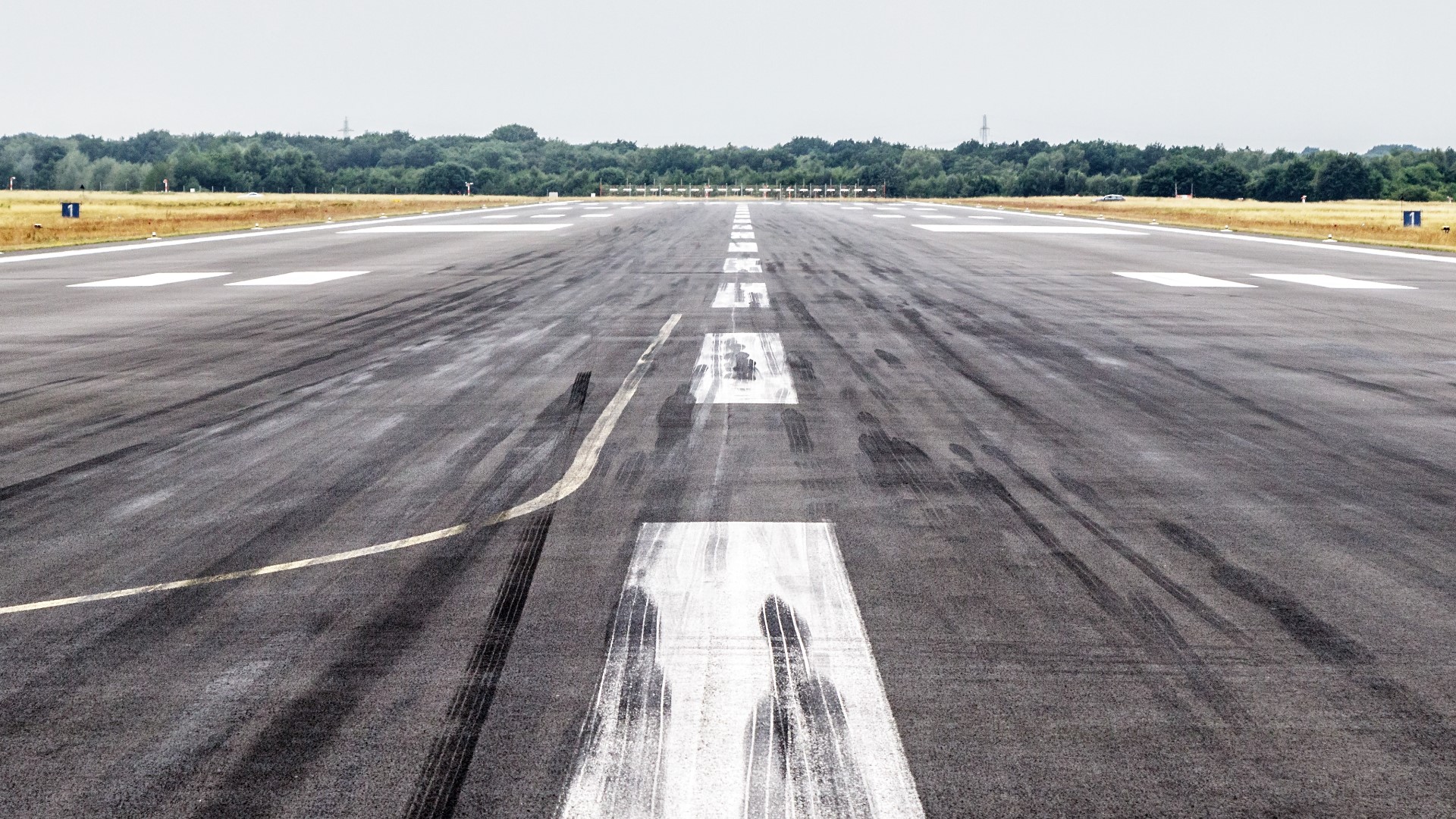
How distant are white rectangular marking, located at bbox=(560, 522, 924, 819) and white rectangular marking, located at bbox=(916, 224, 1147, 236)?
30.7 meters

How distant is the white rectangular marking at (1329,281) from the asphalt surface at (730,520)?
5556 mm

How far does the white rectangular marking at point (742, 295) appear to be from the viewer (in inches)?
554

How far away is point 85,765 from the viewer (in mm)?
2910

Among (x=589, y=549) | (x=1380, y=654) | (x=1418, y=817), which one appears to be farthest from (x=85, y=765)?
A: (x=1380, y=654)

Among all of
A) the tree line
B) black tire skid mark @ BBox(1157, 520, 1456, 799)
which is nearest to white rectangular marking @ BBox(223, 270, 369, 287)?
black tire skid mark @ BBox(1157, 520, 1456, 799)

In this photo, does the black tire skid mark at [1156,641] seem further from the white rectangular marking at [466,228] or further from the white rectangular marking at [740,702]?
the white rectangular marking at [466,228]

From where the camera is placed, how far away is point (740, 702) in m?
3.23

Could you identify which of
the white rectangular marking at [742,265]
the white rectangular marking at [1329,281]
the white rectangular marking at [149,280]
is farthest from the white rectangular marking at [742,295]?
the white rectangular marking at [149,280]

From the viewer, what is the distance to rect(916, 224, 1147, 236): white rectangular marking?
34000mm

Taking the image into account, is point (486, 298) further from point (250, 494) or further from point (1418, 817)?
point (1418, 817)

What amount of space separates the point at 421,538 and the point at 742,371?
4.69 metres

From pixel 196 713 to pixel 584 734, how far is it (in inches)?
44.5

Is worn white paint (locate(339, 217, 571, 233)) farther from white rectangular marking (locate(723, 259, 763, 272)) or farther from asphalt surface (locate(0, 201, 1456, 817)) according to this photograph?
asphalt surface (locate(0, 201, 1456, 817))

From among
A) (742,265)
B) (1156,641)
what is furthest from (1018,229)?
(1156,641)
